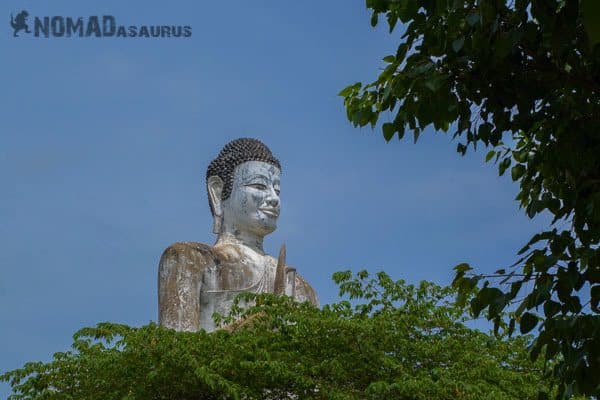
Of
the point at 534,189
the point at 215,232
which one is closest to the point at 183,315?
the point at 215,232

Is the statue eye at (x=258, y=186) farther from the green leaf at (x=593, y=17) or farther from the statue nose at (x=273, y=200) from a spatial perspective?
the green leaf at (x=593, y=17)

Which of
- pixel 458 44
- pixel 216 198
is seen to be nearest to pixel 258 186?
pixel 216 198

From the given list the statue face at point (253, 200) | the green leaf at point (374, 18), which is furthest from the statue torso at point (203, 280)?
the green leaf at point (374, 18)

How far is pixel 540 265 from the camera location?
5.43 meters

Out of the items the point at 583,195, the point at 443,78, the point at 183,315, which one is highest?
the point at 183,315

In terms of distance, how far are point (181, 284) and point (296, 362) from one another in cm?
335

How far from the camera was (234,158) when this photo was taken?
1347cm

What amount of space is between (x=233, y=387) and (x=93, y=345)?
232 cm

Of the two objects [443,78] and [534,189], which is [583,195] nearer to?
[534,189]

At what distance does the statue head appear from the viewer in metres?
13.1

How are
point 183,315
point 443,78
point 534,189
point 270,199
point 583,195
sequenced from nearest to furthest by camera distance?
point 443,78 < point 583,195 < point 534,189 < point 183,315 < point 270,199

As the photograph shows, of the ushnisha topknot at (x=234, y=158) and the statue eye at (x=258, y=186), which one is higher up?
the ushnisha topknot at (x=234, y=158)

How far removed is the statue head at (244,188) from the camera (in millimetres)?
13133

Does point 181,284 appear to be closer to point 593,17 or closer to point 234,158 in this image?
point 234,158
